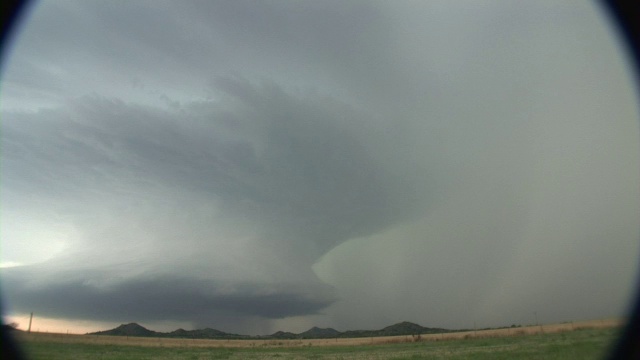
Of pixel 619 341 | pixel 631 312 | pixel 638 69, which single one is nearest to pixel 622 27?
pixel 638 69

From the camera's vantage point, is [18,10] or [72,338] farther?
[72,338]

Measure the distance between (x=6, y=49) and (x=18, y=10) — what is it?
1.08 meters

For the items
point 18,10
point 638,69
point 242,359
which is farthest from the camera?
point 242,359

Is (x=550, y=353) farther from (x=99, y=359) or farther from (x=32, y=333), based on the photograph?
(x=32, y=333)

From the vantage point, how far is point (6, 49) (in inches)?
461

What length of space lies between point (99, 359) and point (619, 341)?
41.5m

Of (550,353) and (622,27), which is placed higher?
(622,27)

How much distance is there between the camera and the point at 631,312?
12367 millimetres

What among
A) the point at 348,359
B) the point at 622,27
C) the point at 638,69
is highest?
the point at 622,27

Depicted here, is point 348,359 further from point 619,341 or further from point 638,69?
point 638,69

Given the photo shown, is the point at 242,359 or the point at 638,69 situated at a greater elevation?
the point at 638,69

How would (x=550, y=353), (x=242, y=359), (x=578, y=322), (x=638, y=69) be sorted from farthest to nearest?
(x=578, y=322) < (x=242, y=359) < (x=550, y=353) < (x=638, y=69)

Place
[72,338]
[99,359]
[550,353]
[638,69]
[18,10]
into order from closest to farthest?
[18,10] → [638,69] → [550,353] → [99,359] → [72,338]

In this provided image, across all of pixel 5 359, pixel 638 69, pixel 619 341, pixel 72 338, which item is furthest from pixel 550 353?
pixel 72 338
